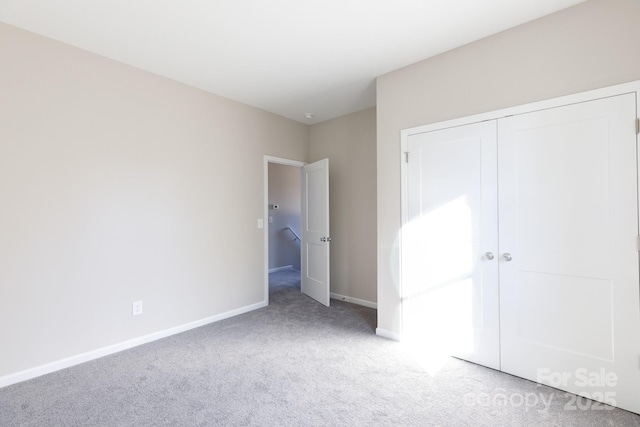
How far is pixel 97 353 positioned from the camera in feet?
8.32

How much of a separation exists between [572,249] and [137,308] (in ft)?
11.9

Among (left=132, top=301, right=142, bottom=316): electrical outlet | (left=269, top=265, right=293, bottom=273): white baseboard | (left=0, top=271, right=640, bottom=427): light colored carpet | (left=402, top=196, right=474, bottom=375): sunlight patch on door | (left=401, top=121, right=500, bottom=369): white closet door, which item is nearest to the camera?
(left=0, top=271, right=640, bottom=427): light colored carpet

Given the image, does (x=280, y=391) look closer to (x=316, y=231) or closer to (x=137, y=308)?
(x=137, y=308)

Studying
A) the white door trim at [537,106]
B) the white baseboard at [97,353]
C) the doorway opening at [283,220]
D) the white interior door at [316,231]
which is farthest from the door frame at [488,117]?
the doorway opening at [283,220]

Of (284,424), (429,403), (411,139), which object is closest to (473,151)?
(411,139)

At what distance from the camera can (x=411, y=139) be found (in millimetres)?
2762

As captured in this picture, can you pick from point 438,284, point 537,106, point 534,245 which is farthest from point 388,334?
point 537,106

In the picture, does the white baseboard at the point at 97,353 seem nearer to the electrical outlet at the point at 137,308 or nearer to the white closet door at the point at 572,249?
the electrical outlet at the point at 137,308

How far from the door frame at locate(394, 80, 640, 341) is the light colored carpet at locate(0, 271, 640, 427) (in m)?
0.74

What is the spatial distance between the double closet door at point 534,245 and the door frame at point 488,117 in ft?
0.10

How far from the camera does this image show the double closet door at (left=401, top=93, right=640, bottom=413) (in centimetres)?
184

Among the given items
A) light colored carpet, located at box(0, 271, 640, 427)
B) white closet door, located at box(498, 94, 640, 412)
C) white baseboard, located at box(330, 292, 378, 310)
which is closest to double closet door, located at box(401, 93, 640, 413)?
white closet door, located at box(498, 94, 640, 412)

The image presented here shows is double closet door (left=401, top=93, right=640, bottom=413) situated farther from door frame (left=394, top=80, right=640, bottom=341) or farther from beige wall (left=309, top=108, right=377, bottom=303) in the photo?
beige wall (left=309, top=108, right=377, bottom=303)

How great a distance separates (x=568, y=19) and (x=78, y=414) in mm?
4138
